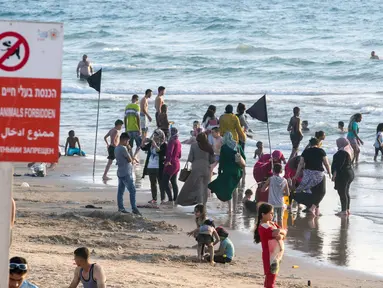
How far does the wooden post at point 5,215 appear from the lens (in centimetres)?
573

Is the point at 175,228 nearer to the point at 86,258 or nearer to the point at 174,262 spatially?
the point at 174,262

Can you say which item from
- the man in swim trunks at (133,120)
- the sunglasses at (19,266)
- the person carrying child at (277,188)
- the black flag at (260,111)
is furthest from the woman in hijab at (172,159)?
the sunglasses at (19,266)

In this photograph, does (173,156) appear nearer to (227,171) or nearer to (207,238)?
(227,171)

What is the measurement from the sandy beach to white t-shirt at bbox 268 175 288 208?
0.62 m

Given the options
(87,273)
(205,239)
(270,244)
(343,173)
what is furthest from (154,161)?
(87,273)

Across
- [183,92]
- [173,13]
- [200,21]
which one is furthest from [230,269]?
[173,13]

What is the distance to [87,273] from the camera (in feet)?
27.7

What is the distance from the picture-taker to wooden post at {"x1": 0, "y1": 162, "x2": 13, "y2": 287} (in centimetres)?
573

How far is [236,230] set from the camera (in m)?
14.5

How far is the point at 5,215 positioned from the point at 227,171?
32.1 feet

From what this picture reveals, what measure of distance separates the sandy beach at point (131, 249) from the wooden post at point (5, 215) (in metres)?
3.92

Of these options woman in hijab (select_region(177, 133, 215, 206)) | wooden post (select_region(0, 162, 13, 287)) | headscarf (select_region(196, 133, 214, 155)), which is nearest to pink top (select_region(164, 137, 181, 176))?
woman in hijab (select_region(177, 133, 215, 206))

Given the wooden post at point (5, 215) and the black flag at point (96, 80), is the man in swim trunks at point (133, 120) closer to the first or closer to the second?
the black flag at point (96, 80)

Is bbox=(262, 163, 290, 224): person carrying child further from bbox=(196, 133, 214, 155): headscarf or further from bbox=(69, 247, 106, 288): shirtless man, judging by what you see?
bbox=(69, 247, 106, 288): shirtless man
